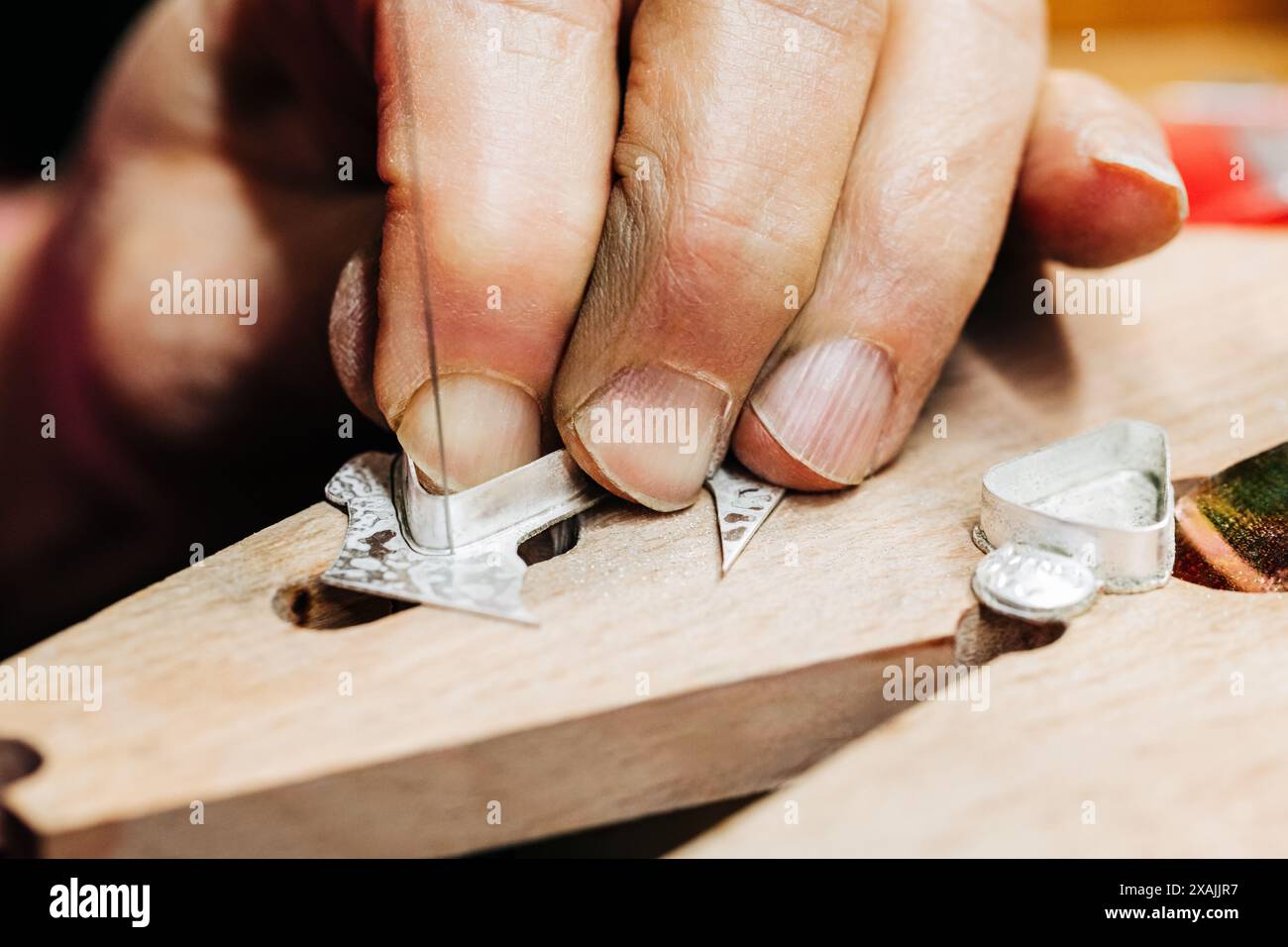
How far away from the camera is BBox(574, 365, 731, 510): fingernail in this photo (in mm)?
927

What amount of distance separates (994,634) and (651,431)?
331 millimetres

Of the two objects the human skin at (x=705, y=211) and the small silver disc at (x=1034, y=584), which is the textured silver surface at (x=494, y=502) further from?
the small silver disc at (x=1034, y=584)

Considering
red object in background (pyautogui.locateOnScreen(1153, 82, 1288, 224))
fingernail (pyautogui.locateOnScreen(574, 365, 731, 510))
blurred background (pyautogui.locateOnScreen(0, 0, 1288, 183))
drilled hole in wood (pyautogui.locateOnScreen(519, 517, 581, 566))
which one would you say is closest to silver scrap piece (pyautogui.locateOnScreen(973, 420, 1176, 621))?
fingernail (pyautogui.locateOnScreen(574, 365, 731, 510))

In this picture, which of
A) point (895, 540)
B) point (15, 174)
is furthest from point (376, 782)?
point (15, 174)

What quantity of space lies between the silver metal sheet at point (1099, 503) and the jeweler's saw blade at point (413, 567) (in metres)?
0.41

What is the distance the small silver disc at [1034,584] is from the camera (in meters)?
0.82

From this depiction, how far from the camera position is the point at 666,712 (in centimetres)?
75

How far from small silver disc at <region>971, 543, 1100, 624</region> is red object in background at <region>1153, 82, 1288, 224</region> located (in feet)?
4.00

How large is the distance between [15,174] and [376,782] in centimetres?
242

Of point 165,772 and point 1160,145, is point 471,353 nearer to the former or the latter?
point 165,772


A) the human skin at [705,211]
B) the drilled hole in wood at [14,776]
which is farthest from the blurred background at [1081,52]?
the drilled hole in wood at [14,776]

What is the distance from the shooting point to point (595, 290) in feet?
3.17

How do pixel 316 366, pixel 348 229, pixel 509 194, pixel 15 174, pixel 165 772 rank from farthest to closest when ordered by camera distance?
pixel 15 174 < pixel 316 366 < pixel 348 229 < pixel 509 194 < pixel 165 772

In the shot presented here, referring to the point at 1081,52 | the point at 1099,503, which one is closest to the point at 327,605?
the point at 1099,503
